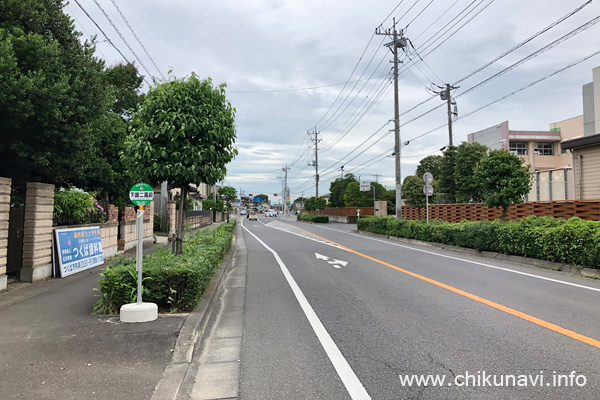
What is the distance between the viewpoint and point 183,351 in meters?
4.35

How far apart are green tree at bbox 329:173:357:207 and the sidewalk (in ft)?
237

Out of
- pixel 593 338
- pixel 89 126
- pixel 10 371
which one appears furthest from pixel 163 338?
pixel 89 126

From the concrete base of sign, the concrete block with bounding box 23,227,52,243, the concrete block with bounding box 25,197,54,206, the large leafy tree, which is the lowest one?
the concrete base of sign

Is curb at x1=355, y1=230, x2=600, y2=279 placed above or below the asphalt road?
above

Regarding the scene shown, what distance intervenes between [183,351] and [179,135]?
13.7 feet

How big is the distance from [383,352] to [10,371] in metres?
3.94

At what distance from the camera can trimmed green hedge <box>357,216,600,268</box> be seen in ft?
31.2

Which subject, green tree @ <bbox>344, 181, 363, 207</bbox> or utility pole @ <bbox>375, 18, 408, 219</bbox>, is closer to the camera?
utility pole @ <bbox>375, 18, 408, 219</bbox>

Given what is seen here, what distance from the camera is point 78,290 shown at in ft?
25.5

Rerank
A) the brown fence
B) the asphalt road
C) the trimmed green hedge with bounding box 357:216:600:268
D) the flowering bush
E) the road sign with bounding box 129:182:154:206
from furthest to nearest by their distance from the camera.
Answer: the brown fence, the flowering bush, the trimmed green hedge with bounding box 357:216:600:268, the road sign with bounding box 129:182:154:206, the asphalt road

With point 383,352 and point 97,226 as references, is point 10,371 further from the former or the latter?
point 97,226

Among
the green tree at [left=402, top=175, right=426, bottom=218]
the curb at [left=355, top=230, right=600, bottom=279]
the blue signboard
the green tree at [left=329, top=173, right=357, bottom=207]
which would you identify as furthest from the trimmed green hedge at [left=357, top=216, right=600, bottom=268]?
the green tree at [left=329, top=173, right=357, bottom=207]

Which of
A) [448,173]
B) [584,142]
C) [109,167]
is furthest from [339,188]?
[109,167]

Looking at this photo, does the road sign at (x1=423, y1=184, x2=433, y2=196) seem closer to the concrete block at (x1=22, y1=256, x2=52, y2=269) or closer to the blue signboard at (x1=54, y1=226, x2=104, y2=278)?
the blue signboard at (x1=54, y1=226, x2=104, y2=278)
